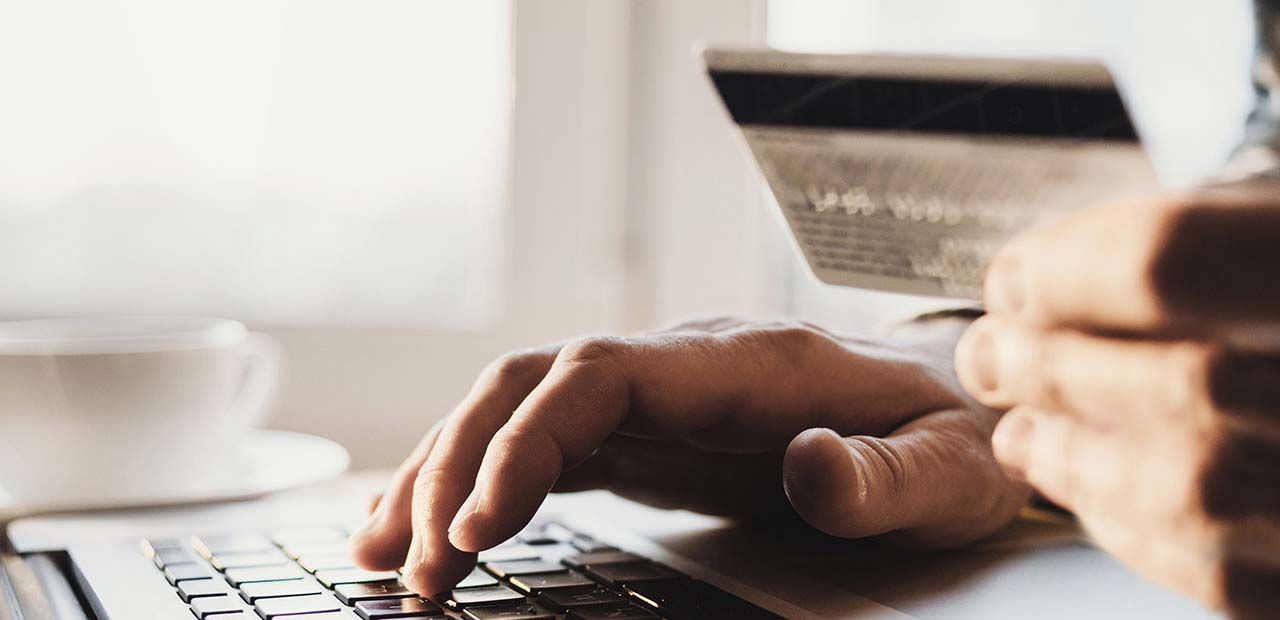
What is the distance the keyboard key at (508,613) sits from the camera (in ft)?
1.28

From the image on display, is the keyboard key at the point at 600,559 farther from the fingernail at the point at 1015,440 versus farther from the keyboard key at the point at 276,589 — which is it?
the fingernail at the point at 1015,440

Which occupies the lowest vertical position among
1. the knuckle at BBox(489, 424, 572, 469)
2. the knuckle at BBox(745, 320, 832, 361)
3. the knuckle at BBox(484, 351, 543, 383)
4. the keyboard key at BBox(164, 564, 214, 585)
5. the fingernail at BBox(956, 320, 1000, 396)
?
the keyboard key at BBox(164, 564, 214, 585)

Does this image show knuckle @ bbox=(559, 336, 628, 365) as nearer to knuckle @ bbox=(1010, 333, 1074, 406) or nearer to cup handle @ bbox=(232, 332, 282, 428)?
knuckle @ bbox=(1010, 333, 1074, 406)

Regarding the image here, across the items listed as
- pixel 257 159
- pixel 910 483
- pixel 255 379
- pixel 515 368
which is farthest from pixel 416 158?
pixel 910 483

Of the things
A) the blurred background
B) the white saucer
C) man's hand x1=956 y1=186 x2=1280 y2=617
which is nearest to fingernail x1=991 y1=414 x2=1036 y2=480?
man's hand x1=956 y1=186 x2=1280 y2=617

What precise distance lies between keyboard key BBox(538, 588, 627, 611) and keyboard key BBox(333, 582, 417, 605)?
48 millimetres

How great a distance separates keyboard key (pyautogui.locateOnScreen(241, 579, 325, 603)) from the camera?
41cm

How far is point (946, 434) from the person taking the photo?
0.54 meters

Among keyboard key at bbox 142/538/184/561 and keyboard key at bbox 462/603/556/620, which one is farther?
keyboard key at bbox 142/538/184/561

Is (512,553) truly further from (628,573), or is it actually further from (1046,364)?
(1046,364)

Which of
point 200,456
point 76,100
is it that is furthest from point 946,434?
point 76,100

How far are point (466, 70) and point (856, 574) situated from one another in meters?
0.75

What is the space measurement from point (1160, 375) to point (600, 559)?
28 cm

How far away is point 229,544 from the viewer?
51cm
